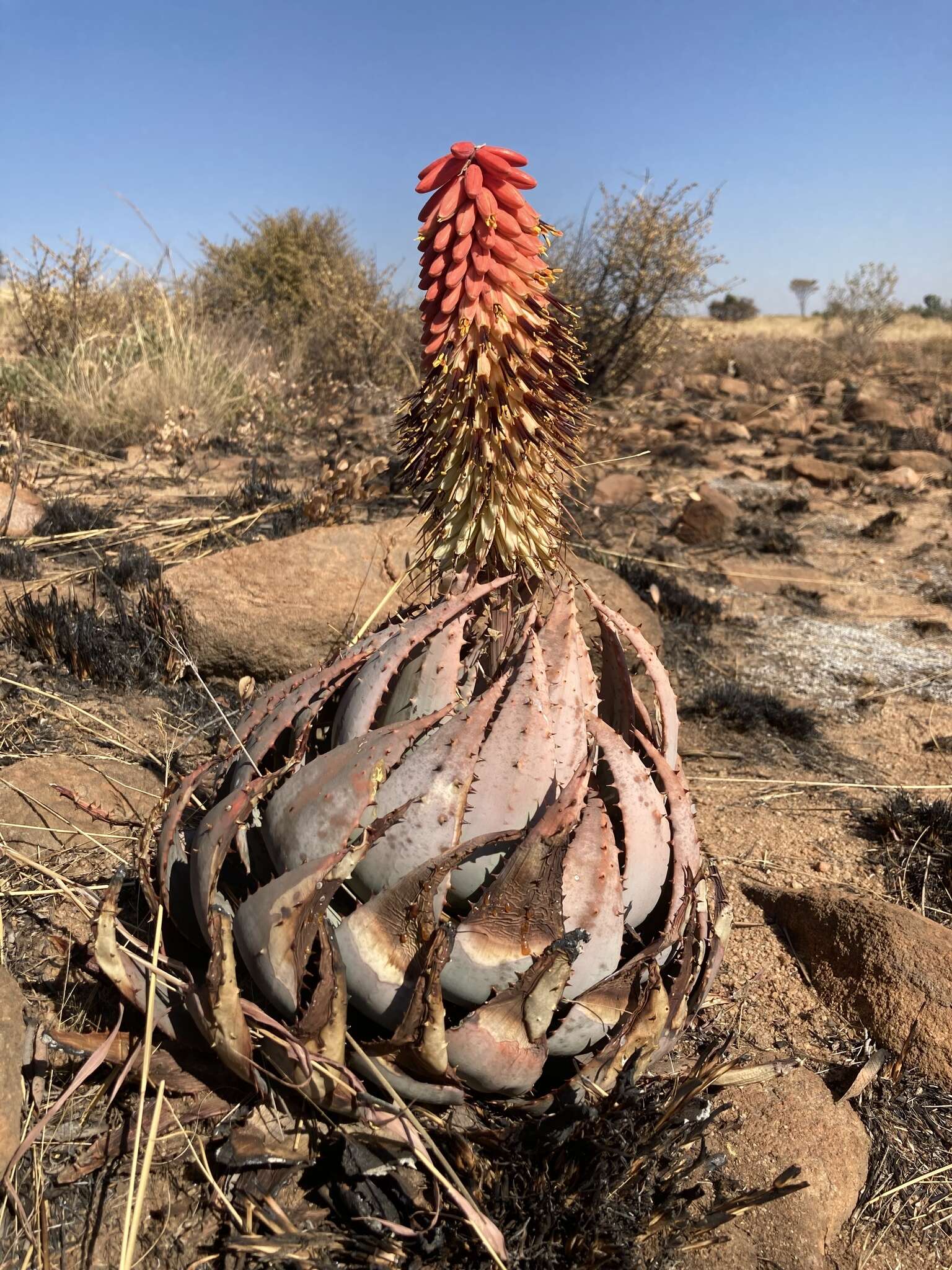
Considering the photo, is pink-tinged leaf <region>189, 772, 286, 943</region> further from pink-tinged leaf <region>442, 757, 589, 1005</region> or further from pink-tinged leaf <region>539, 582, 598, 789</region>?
pink-tinged leaf <region>539, 582, 598, 789</region>

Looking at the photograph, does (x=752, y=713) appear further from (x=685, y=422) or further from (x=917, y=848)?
(x=685, y=422)

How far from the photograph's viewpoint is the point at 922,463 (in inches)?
452

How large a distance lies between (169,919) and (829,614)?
18.8 feet

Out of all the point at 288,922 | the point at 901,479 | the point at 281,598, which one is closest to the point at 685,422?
the point at 901,479

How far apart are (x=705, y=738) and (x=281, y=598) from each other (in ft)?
6.90

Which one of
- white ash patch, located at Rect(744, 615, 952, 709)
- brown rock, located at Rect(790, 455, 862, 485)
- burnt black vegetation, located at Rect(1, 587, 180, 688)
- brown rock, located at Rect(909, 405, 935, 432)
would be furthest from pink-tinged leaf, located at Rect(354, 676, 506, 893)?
brown rock, located at Rect(909, 405, 935, 432)

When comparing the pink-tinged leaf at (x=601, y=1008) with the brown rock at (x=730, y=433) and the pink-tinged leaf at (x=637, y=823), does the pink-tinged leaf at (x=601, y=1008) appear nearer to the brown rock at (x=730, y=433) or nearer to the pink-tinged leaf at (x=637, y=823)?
the pink-tinged leaf at (x=637, y=823)

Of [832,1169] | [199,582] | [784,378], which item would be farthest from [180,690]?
[784,378]

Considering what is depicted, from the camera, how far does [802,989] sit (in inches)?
97.8

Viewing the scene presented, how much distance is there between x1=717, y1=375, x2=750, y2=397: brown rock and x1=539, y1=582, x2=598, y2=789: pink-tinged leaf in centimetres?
1730

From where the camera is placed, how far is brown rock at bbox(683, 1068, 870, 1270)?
5.67 feet

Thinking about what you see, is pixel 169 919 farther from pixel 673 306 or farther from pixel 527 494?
pixel 673 306

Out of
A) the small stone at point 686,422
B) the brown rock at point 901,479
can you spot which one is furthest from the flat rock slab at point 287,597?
the small stone at point 686,422

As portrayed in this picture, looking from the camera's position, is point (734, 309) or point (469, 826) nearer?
point (469, 826)
